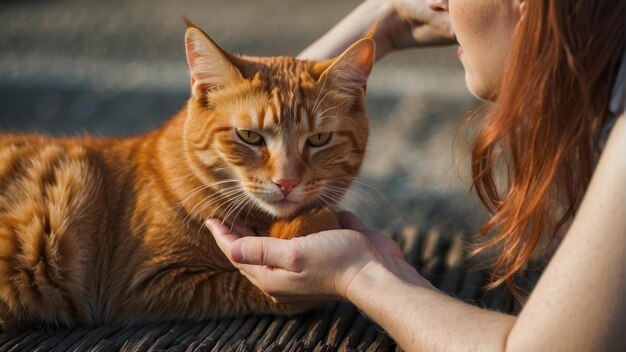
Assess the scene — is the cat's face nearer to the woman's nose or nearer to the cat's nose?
the cat's nose

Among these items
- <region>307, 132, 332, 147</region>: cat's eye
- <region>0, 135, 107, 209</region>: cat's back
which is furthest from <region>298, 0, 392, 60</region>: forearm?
<region>0, 135, 107, 209</region>: cat's back

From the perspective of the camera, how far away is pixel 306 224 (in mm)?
1868

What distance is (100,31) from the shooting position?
22.5 feet

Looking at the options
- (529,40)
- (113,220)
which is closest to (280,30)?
(113,220)

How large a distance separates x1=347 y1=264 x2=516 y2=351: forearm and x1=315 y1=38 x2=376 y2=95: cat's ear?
0.58m

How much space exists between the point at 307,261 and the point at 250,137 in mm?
406

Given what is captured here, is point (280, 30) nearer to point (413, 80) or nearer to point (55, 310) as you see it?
point (413, 80)

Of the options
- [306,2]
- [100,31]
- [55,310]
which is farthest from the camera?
[306,2]

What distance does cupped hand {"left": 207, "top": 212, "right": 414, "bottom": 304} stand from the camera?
167 centimetres

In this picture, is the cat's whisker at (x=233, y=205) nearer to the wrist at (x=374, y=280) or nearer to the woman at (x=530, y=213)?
the woman at (x=530, y=213)

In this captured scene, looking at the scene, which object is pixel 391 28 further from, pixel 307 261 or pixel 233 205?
pixel 307 261

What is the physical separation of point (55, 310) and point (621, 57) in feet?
4.98

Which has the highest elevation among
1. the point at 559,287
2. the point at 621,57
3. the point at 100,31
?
the point at 621,57

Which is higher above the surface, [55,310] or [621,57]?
[621,57]
